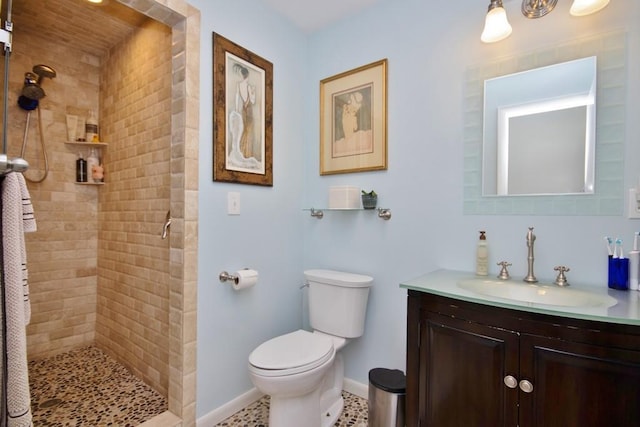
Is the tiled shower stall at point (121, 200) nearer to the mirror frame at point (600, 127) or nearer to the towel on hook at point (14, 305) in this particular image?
the towel on hook at point (14, 305)

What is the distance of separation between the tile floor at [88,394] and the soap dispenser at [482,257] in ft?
6.27

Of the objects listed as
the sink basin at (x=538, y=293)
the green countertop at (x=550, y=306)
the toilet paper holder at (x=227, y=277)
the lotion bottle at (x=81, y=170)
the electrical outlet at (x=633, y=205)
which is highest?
the lotion bottle at (x=81, y=170)

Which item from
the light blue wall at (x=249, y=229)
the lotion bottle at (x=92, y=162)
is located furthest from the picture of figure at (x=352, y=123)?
the lotion bottle at (x=92, y=162)

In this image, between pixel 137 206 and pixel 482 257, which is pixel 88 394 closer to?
pixel 137 206

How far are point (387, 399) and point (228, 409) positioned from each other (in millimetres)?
911

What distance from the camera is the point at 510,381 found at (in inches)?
43.7

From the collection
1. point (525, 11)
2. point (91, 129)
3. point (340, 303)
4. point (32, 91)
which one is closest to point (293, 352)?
point (340, 303)

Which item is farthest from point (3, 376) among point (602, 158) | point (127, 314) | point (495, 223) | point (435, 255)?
point (602, 158)

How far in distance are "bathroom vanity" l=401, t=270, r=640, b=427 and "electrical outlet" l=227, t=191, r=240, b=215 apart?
41.3 inches

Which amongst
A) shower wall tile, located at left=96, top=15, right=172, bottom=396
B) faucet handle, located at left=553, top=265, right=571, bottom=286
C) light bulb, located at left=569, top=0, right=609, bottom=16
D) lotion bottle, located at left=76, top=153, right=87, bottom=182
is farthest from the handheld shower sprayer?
faucet handle, located at left=553, top=265, right=571, bottom=286

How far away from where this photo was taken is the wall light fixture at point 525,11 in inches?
50.6

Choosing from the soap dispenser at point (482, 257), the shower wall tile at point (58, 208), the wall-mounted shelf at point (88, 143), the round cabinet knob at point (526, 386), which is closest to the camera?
the round cabinet knob at point (526, 386)

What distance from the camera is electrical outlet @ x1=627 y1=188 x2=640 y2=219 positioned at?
50.2 inches

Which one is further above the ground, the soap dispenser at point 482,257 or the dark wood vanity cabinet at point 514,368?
the soap dispenser at point 482,257
